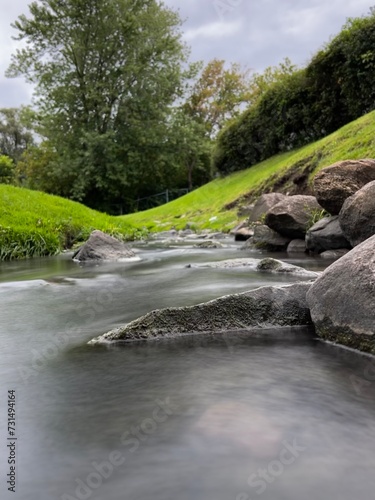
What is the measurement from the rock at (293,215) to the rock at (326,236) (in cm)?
89

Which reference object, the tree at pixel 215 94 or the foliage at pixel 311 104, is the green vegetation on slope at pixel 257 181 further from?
the tree at pixel 215 94

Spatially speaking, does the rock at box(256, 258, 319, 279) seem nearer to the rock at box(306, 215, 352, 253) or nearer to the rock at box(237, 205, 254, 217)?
the rock at box(306, 215, 352, 253)

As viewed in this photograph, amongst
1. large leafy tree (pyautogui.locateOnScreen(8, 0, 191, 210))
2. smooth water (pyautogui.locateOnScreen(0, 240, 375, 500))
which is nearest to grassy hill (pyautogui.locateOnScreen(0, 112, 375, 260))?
smooth water (pyautogui.locateOnScreen(0, 240, 375, 500))

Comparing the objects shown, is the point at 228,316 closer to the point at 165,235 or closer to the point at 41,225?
the point at 41,225

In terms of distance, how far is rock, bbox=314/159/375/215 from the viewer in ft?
28.5

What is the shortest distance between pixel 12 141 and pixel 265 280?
85.4 metres

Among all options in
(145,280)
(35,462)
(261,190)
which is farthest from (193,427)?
(261,190)

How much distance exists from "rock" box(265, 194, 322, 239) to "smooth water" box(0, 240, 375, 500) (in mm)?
6868

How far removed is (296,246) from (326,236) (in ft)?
4.72

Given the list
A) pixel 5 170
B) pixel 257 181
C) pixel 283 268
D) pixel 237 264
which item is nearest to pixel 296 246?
pixel 237 264

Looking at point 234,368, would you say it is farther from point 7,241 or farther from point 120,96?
point 120,96

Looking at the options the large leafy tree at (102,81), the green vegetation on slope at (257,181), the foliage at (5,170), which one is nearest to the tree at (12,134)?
the foliage at (5,170)

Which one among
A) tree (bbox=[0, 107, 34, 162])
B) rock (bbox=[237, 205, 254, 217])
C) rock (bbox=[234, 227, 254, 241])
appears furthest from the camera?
tree (bbox=[0, 107, 34, 162])

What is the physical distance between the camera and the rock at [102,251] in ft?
33.9
